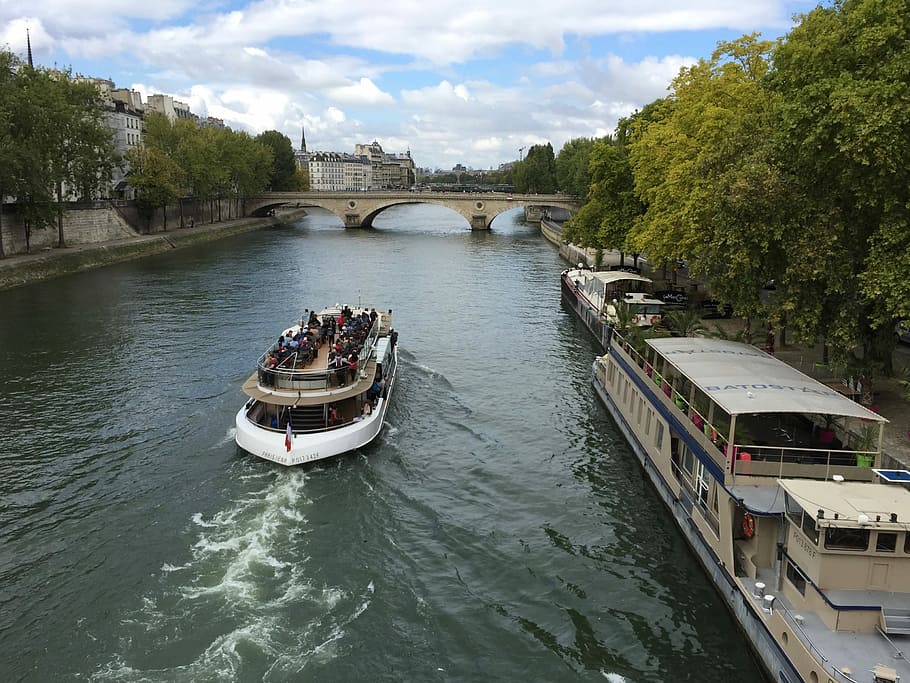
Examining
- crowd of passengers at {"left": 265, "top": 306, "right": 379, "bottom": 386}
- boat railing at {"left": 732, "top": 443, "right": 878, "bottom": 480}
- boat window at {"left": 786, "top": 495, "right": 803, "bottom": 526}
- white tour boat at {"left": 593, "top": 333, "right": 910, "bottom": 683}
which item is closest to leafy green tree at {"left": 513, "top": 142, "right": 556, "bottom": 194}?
crowd of passengers at {"left": 265, "top": 306, "right": 379, "bottom": 386}

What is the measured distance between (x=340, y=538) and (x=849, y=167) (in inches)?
703

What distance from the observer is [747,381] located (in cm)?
1936

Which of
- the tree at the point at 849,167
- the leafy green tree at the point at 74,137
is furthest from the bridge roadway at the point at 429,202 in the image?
the tree at the point at 849,167

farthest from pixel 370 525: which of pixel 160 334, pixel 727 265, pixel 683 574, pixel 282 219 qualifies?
pixel 282 219

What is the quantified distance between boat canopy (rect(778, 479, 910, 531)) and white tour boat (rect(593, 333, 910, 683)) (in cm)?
3

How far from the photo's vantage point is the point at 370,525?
19.7m

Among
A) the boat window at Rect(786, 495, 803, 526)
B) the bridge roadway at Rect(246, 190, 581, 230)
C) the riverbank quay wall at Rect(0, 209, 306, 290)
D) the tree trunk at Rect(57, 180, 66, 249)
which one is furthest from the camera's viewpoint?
the bridge roadway at Rect(246, 190, 581, 230)

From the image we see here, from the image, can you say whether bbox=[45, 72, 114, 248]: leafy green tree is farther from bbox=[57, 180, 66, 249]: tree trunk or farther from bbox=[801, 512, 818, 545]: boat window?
bbox=[801, 512, 818, 545]: boat window

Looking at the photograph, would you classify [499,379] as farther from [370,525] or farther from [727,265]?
[370,525]

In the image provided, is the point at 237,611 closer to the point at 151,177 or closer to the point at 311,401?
the point at 311,401

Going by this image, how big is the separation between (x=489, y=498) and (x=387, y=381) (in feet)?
29.2

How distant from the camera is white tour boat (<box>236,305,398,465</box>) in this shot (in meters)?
22.7

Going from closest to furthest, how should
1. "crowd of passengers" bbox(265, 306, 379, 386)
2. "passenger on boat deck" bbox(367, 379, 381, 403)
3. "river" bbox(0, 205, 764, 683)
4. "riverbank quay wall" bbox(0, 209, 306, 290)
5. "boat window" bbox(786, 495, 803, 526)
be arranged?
"boat window" bbox(786, 495, 803, 526) → "river" bbox(0, 205, 764, 683) → "crowd of passengers" bbox(265, 306, 379, 386) → "passenger on boat deck" bbox(367, 379, 381, 403) → "riverbank quay wall" bbox(0, 209, 306, 290)

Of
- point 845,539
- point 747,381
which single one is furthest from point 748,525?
point 747,381
